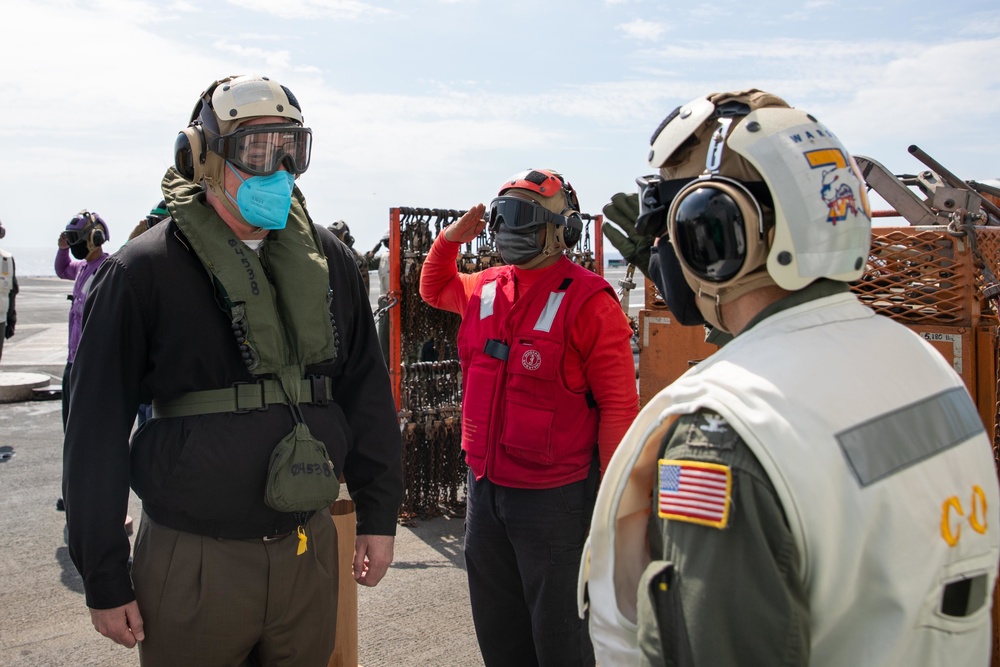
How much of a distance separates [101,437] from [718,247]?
69.7 inches

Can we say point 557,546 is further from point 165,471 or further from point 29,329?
point 29,329

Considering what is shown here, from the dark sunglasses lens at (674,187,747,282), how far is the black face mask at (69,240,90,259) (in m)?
5.86

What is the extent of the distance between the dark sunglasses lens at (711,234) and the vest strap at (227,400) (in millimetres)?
1415

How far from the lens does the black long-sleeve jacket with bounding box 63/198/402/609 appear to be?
231 cm

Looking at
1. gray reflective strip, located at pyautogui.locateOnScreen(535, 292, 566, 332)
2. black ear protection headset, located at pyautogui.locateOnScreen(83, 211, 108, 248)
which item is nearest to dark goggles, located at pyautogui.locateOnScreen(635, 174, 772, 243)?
gray reflective strip, located at pyautogui.locateOnScreen(535, 292, 566, 332)

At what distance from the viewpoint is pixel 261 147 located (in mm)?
2627

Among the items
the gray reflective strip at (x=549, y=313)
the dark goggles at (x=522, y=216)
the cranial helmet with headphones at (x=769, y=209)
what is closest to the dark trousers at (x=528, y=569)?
the gray reflective strip at (x=549, y=313)

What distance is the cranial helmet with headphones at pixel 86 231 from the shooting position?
20.3 feet

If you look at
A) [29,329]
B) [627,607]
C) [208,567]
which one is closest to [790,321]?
→ [627,607]

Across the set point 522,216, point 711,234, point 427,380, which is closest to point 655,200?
point 711,234

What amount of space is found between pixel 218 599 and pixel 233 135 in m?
1.40

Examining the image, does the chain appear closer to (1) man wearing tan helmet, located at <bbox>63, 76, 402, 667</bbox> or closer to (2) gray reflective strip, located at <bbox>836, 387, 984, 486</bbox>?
(1) man wearing tan helmet, located at <bbox>63, 76, 402, 667</bbox>

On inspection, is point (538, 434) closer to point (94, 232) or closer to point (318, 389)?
point (318, 389)

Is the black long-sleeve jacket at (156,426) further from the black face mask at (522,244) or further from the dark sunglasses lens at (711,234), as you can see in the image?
the dark sunglasses lens at (711,234)
